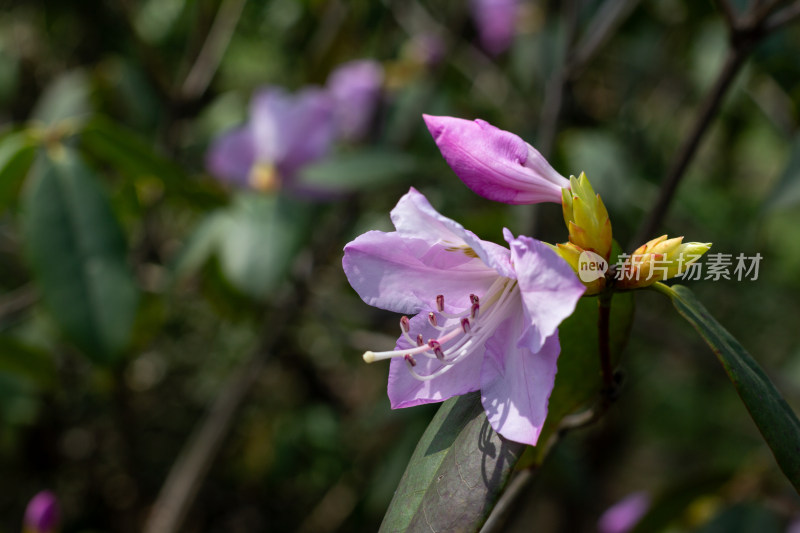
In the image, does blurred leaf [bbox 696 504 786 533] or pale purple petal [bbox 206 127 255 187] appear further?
pale purple petal [bbox 206 127 255 187]

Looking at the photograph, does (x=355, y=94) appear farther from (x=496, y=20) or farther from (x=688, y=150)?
(x=688, y=150)

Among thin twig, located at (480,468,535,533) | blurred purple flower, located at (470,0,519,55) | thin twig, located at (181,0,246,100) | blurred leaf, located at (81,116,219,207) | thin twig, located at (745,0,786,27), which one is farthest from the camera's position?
blurred purple flower, located at (470,0,519,55)

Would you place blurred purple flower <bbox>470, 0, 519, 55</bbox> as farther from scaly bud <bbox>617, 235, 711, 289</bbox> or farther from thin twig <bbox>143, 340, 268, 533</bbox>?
scaly bud <bbox>617, 235, 711, 289</bbox>

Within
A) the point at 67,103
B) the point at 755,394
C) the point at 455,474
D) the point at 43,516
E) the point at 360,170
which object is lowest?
the point at 43,516

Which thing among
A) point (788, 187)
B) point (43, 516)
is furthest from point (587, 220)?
point (43, 516)

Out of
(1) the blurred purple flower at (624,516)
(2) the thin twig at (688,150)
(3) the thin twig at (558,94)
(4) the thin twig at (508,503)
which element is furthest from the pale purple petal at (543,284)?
(1) the blurred purple flower at (624,516)

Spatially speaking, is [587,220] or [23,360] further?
[23,360]

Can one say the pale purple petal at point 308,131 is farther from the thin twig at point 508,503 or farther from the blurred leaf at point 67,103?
the thin twig at point 508,503

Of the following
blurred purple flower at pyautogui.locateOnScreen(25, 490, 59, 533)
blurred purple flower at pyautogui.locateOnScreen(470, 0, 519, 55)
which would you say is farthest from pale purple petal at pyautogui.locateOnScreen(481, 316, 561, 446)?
blurred purple flower at pyautogui.locateOnScreen(470, 0, 519, 55)

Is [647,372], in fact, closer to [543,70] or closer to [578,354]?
[543,70]
